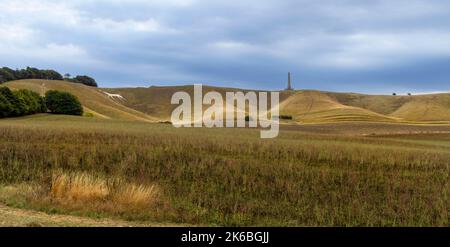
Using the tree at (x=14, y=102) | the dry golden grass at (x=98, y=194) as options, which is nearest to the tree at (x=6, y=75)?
the tree at (x=14, y=102)

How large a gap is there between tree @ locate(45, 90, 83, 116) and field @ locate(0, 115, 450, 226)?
181 feet

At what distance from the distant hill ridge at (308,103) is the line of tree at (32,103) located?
3670cm

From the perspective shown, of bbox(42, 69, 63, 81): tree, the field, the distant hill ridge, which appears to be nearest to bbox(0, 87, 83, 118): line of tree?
the distant hill ridge

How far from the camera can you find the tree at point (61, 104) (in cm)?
8625

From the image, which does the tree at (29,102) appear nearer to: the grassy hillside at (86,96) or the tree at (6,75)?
the grassy hillside at (86,96)

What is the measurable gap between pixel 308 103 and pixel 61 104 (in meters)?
108

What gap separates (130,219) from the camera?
579 inches

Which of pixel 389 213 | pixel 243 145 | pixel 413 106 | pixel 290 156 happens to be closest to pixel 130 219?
pixel 389 213

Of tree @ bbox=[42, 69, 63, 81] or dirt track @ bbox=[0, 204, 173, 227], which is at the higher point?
tree @ bbox=[42, 69, 63, 81]

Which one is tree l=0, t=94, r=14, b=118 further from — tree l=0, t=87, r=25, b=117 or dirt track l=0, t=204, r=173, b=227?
Result: dirt track l=0, t=204, r=173, b=227

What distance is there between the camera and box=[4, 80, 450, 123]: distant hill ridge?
137250 millimetres

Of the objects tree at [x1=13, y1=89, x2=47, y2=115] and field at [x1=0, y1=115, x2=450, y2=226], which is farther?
tree at [x1=13, y1=89, x2=47, y2=115]

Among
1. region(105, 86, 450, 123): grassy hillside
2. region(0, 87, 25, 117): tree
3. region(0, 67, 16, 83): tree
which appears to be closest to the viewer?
region(0, 87, 25, 117): tree
